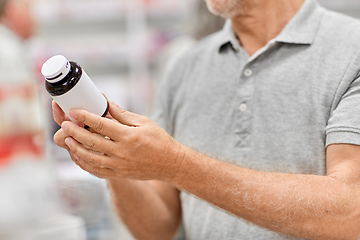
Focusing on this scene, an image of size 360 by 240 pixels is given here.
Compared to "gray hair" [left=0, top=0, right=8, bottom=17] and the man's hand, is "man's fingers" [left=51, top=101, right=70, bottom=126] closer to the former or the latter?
the man's hand

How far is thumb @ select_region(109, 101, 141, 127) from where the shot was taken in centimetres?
79

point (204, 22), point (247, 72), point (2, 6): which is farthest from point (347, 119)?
point (2, 6)

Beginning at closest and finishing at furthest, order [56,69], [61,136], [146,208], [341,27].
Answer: [56,69] < [61,136] < [341,27] < [146,208]

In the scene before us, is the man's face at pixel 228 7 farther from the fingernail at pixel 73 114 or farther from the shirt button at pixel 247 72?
the fingernail at pixel 73 114

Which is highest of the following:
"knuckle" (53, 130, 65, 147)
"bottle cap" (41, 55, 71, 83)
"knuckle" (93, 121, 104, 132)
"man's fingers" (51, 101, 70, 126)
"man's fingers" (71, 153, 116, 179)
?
"bottle cap" (41, 55, 71, 83)

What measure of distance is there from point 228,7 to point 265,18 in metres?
0.12

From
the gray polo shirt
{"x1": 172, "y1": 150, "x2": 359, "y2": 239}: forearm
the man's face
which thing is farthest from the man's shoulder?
{"x1": 172, "y1": 150, "x2": 359, "y2": 239}: forearm

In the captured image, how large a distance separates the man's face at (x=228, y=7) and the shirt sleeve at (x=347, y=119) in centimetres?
40

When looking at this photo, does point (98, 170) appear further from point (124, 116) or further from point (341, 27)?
point (341, 27)

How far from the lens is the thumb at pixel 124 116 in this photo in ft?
2.61

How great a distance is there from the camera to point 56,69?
72 centimetres

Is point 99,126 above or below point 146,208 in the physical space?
above

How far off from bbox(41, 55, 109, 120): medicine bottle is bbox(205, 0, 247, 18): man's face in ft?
1.79

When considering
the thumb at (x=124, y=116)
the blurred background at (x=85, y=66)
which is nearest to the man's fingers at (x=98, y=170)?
the thumb at (x=124, y=116)
